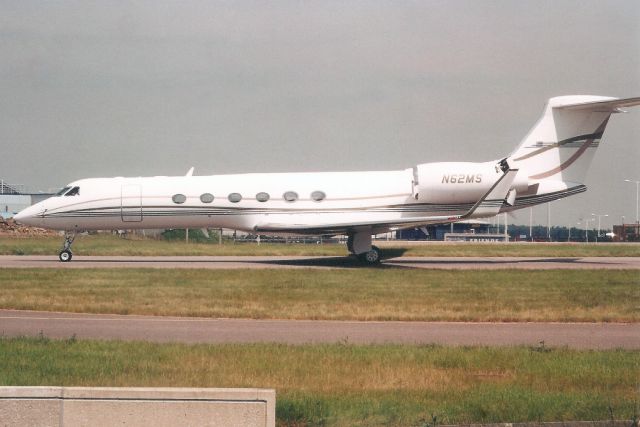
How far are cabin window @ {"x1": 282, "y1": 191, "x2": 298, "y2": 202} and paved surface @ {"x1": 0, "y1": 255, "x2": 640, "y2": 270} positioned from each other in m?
2.28

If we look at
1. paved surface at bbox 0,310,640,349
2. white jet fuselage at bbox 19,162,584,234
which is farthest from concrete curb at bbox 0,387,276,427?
white jet fuselage at bbox 19,162,584,234

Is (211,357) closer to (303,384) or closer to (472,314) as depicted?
(303,384)

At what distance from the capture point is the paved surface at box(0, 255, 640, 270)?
91.6 feet

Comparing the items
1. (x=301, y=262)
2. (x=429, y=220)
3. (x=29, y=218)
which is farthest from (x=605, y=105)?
(x=29, y=218)

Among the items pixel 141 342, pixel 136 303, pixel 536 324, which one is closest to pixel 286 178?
pixel 136 303

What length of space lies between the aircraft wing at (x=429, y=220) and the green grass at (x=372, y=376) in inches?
608

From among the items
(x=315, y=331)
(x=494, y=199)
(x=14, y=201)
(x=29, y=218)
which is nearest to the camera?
(x=315, y=331)

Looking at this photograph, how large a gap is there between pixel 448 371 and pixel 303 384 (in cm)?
197

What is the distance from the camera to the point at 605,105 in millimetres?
29062

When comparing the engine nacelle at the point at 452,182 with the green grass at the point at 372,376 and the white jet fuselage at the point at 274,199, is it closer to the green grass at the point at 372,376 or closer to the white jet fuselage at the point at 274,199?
the white jet fuselage at the point at 274,199

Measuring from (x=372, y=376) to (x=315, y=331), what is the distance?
12.8 feet

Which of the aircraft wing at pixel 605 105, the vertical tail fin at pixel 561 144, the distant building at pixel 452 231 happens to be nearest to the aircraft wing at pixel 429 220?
the vertical tail fin at pixel 561 144

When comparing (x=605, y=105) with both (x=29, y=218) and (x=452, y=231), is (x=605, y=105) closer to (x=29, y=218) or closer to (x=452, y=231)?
(x=29, y=218)

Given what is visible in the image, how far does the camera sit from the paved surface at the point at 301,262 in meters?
27.9
